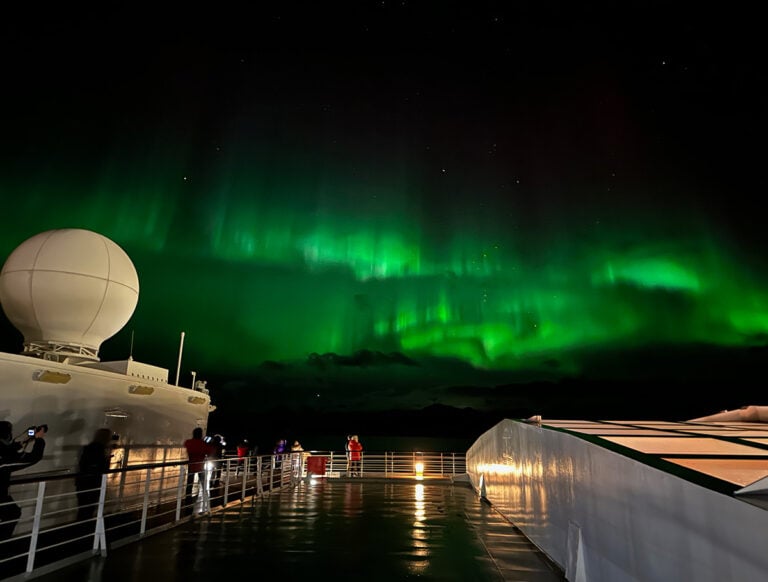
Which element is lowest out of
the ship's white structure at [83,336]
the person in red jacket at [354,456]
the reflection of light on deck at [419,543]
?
the reflection of light on deck at [419,543]

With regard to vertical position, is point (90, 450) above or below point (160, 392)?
below

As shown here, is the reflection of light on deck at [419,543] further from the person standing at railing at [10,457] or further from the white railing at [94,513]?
the person standing at railing at [10,457]

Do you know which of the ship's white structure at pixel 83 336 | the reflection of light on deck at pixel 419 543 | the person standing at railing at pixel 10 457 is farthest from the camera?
the ship's white structure at pixel 83 336

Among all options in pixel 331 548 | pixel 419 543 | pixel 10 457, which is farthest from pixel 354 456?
pixel 10 457

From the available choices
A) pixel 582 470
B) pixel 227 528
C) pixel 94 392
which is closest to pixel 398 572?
pixel 582 470

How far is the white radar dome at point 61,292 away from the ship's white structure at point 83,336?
0.8 inches

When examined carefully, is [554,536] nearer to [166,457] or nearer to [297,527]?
[297,527]

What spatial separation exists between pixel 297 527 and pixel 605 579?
5.41 m

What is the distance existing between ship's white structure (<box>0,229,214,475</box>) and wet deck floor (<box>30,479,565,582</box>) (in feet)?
11.3

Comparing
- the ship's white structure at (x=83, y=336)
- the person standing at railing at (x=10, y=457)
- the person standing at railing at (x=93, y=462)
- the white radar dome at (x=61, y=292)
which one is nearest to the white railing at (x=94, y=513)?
the person standing at railing at (x=93, y=462)

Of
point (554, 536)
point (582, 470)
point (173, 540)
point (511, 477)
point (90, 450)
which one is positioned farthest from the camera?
point (90, 450)

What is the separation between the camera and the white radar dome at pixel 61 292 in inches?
497

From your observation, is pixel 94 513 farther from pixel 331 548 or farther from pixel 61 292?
pixel 331 548

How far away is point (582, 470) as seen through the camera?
523 cm
